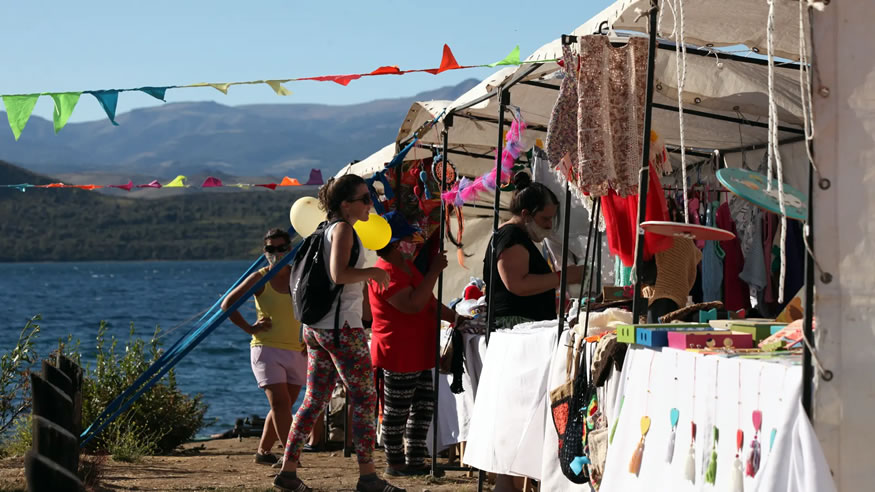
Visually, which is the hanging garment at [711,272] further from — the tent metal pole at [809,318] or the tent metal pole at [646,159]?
the tent metal pole at [809,318]

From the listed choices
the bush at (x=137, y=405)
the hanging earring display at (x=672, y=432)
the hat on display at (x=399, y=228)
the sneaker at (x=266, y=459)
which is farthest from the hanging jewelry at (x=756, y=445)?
the bush at (x=137, y=405)

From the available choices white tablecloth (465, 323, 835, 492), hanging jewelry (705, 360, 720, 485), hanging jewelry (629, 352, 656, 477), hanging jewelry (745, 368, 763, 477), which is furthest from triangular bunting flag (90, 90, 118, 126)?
hanging jewelry (745, 368, 763, 477)

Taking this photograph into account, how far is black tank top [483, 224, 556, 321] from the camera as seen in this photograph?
19.0 feet

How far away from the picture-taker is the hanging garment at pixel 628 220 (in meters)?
4.77

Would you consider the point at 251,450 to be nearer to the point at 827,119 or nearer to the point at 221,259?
the point at 827,119

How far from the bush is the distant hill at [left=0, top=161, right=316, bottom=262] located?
107343mm

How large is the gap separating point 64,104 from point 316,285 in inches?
94.7

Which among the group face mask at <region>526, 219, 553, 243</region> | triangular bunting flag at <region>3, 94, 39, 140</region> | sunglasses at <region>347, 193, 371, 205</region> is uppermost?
triangular bunting flag at <region>3, 94, 39, 140</region>

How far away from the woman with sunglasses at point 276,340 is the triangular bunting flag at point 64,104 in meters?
1.55

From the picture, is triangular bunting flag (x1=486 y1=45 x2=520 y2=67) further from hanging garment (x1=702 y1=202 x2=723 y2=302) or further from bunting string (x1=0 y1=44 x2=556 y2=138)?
hanging garment (x1=702 y1=202 x2=723 y2=302)

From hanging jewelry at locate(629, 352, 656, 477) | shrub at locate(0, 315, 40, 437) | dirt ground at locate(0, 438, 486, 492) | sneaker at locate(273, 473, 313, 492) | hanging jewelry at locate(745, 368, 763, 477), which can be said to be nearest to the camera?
hanging jewelry at locate(745, 368, 763, 477)

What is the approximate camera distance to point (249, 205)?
12094cm

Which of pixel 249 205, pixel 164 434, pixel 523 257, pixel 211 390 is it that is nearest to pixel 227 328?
pixel 211 390

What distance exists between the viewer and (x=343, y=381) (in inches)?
234
